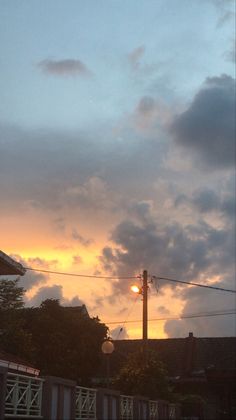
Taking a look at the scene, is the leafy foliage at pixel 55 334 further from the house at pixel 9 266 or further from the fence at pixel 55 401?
the fence at pixel 55 401

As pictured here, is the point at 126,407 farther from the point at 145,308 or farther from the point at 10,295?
the point at 10,295

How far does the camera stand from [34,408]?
11.4 metres

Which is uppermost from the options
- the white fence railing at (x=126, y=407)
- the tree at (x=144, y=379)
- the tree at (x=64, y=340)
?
the tree at (x=64, y=340)

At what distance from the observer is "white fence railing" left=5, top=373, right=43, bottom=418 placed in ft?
33.9

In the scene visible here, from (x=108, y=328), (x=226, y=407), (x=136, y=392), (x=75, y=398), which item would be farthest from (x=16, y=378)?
(x=226, y=407)

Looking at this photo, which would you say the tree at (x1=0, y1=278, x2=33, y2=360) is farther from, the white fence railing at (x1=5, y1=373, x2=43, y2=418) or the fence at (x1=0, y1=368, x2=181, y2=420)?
the white fence railing at (x1=5, y1=373, x2=43, y2=418)

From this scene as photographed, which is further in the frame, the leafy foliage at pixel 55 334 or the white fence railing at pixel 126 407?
the leafy foliage at pixel 55 334

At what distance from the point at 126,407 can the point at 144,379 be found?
8.16 meters

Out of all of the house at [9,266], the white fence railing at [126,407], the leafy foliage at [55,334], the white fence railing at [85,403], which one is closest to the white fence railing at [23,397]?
the white fence railing at [85,403]

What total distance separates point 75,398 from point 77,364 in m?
22.7

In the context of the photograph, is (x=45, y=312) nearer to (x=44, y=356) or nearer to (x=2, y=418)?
(x=44, y=356)

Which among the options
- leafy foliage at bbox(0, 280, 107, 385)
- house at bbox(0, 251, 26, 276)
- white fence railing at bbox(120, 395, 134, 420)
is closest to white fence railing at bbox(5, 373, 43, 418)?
house at bbox(0, 251, 26, 276)

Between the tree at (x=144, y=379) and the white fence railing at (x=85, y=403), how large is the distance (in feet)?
36.2

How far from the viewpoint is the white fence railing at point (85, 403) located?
1395cm
